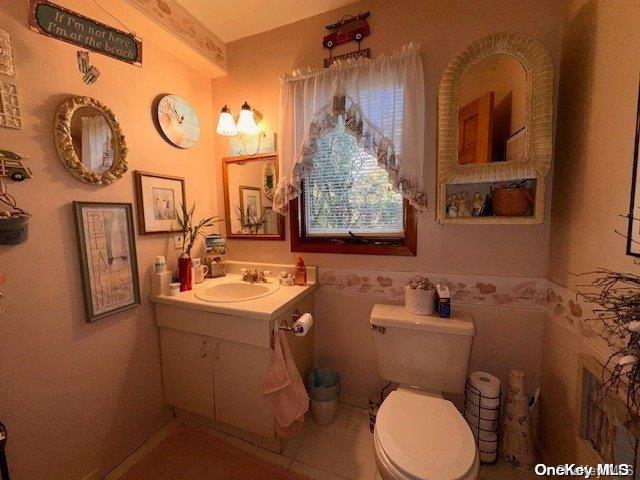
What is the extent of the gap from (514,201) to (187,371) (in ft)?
6.72

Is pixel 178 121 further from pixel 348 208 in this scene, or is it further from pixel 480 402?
pixel 480 402

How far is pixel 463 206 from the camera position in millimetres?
1371

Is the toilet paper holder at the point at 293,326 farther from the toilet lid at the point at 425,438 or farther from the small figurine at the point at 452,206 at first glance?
the small figurine at the point at 452,206

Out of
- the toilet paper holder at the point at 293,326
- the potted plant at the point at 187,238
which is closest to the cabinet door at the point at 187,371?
the potted plant at the point at 187,238

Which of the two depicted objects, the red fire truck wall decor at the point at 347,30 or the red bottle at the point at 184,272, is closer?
the red fire truck wall decor at the point at 347,30

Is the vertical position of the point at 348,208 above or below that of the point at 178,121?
below

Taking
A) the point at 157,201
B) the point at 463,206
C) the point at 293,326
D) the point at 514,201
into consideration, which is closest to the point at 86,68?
the point at 157,201

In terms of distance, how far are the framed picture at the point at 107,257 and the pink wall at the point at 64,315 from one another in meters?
0.04

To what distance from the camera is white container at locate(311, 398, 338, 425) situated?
5.45 feet

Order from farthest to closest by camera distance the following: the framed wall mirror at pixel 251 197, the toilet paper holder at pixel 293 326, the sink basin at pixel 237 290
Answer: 1. the framed wall mirror at pixel 251 197
2. the sink basin at pixel 237 290
3. the toilet paper holder at pixel 293 326

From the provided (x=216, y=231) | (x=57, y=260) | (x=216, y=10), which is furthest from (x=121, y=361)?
(x=216, y=10)

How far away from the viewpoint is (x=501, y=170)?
1.21 metres

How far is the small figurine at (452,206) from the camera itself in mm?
1373

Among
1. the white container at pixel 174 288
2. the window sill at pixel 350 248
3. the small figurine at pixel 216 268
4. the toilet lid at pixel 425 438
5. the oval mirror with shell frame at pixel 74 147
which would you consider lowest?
the toilet lid at pixel 425 438
